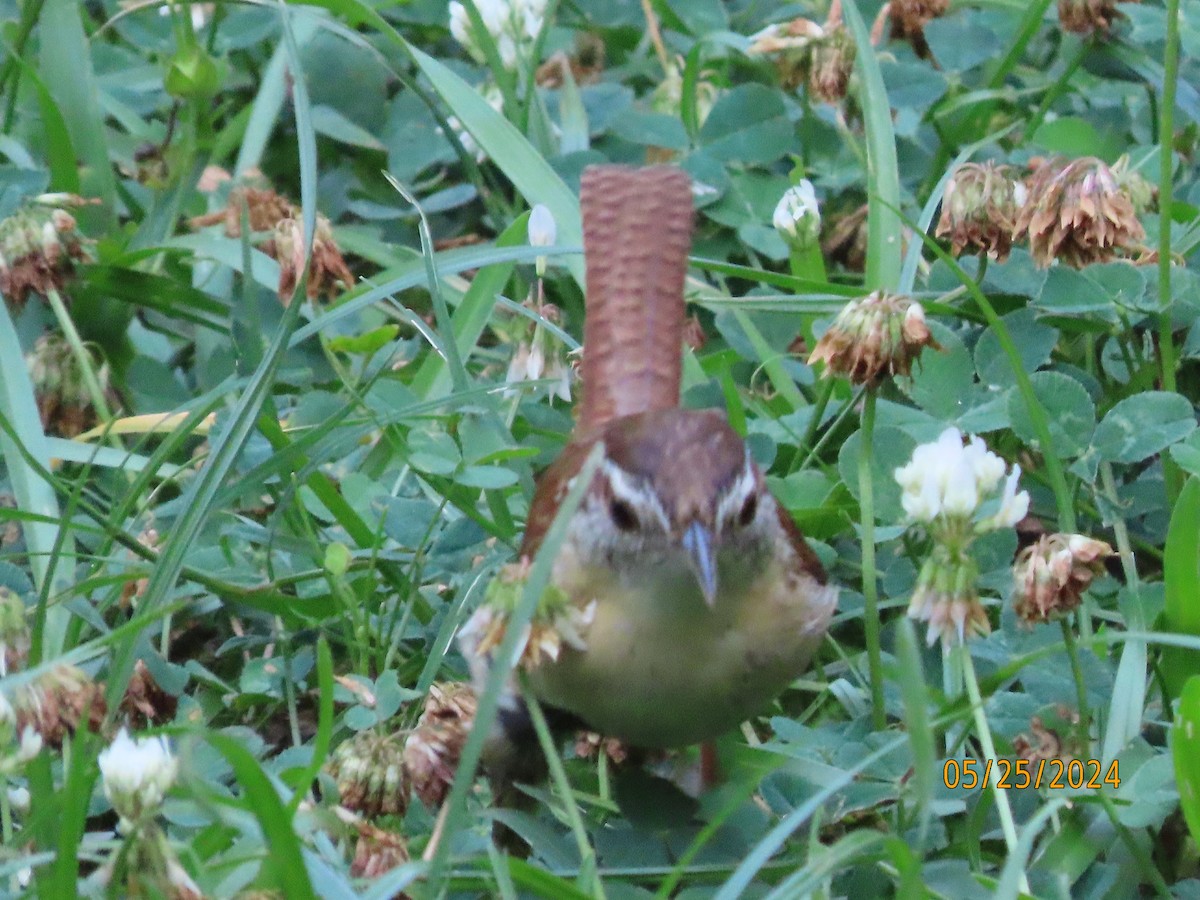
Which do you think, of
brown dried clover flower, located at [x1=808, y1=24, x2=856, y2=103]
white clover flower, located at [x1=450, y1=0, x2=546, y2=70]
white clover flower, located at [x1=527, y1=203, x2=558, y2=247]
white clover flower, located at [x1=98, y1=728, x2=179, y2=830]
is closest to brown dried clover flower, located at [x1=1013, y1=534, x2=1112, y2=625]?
white clover flower, located at [x1=98, y1=728, x2=179, y2=830]

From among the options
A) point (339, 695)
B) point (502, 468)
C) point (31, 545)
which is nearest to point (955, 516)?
point (502, 468)

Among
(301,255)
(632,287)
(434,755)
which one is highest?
(301,255)

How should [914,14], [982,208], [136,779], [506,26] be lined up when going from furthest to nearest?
[914,14] → [506,26] → [982,208] → [136,779]

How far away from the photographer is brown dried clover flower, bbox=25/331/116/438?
3.68 metres

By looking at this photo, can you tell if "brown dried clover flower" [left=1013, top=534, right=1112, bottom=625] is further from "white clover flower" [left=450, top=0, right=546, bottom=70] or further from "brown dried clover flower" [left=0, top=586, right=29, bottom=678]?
"white clover flower" [left=450, top=0, right=546, bottom=70]

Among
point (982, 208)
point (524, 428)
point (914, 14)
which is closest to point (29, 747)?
point (524, 428)

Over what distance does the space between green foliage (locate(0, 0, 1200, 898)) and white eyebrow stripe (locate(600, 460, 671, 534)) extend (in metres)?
0.32

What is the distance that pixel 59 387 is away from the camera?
3.69 m

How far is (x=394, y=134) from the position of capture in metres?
4.70

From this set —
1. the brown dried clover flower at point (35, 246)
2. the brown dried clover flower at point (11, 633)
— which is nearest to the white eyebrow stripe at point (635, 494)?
the brown dried clover flower at point (11, 633)

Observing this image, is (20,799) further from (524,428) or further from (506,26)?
(506,26)

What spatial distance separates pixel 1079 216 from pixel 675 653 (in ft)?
3.59

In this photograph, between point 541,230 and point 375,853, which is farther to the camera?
point 541,230

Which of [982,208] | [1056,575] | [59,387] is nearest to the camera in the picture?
[1056,575]
